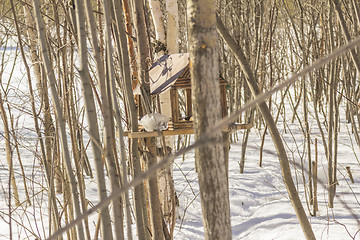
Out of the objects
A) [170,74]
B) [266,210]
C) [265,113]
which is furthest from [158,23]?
[266,210]

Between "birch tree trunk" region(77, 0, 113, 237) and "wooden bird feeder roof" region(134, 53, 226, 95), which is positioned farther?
"wooden bird feeder roof" region(134, 53, 226, 95)

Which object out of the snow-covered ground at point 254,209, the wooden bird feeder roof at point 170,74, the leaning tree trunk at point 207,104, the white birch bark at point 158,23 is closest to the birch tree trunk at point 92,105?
the leaning tree trunk at point 207,104

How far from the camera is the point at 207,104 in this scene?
792mm

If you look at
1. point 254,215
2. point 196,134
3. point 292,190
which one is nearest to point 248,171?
point 254,215

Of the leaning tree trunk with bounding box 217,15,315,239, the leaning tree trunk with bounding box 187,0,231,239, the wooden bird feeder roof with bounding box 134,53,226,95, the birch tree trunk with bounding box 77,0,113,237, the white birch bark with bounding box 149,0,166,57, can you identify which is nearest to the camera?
the leaning tree trunk with bounding box 187,0,231,239

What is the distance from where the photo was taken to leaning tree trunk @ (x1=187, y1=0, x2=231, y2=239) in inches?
31.1

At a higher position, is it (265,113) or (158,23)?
(158,23)

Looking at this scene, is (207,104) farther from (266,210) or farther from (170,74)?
(266,210)

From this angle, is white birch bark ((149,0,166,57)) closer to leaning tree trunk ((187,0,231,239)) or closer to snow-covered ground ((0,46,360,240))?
snow-covered ground ((0,46,360,240))

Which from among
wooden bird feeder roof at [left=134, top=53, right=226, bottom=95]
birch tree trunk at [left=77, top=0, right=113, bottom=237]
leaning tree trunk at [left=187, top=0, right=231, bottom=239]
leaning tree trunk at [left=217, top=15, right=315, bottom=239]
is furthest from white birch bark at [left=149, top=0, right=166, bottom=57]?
Result: leaning tree trunk at [left=187, top=0, right=231, bottom=239]

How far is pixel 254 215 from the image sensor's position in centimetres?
387

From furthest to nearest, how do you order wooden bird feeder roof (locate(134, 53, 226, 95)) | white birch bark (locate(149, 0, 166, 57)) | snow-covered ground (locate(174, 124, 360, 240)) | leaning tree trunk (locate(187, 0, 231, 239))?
snow-covered ground (locate(174, 124, 360, 240)) → white birch bark (locate(149, 0, 166, 57)) → wooden bird feeder roof (locate(134, 53, 226, 95)) → leaning tree trunk (locate(187, 0, 231, 239))

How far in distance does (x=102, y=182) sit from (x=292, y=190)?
1285mm

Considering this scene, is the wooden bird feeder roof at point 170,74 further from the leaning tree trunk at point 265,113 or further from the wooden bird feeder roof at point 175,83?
the leaning tree trunk at point 265,113
